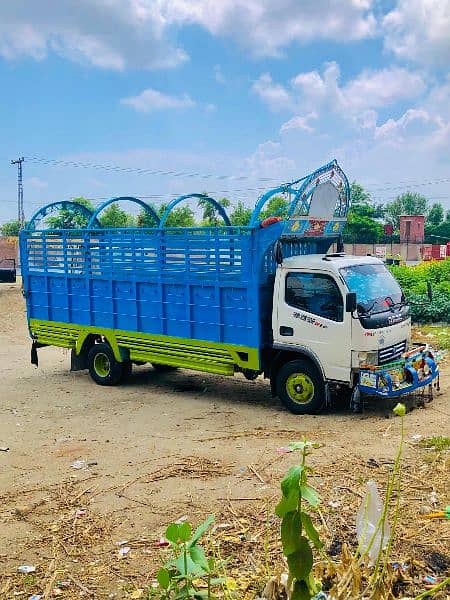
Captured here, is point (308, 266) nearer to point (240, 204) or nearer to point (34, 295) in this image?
point (34, 295)

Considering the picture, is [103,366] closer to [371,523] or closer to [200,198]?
[200,198]

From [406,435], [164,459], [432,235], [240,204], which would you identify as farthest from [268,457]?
[432,235]

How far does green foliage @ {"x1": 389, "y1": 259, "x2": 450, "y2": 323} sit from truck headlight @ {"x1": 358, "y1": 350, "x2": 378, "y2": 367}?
17.5ft

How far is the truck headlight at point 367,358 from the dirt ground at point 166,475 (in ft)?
2.22

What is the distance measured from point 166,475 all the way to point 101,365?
4.68 meters

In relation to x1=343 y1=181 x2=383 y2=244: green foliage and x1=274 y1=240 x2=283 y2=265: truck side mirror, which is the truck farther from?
x1=343 y1=181 x2=383 y2=244: green foliage

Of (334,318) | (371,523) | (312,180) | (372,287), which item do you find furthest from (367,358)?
(371,523)

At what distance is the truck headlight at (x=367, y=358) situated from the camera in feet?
23.7

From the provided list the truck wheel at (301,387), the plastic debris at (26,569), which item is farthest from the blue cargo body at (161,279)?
the plastic debris at (26,569)

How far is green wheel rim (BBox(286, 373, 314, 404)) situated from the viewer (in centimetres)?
769

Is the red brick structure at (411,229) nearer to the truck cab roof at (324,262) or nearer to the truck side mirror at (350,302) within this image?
the truck cab roof at (324,262)

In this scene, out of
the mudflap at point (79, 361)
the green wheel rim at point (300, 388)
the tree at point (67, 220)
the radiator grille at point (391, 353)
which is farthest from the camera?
the tree at point (67, 220)

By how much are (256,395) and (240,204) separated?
36678 mm

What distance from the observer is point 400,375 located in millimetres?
7398
